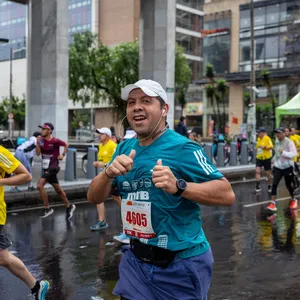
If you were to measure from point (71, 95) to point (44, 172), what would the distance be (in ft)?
93.6

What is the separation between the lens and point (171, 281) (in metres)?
2.78

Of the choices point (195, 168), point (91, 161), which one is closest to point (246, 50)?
point (91, 161)

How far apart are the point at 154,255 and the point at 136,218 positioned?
0.23 meters

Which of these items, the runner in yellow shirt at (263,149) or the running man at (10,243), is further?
the runner in yellow shirt at (263,149)

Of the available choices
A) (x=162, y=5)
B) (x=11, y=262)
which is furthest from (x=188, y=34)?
(x=11, y=262)

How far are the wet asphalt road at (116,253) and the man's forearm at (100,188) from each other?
2.54 metres

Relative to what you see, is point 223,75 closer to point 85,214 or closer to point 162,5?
point 162,5

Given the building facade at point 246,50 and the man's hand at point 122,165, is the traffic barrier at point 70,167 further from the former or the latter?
the building facade at point 246,50

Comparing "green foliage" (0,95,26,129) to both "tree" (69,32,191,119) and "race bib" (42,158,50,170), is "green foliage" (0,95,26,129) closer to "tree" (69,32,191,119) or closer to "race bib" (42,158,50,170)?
"tree" (69,32,191,119)

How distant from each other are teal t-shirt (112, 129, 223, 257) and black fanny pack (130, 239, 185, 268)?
3 cm

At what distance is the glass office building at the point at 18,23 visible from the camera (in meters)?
67.7

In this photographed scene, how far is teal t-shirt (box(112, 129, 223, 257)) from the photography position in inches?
108

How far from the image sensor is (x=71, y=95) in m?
37.8

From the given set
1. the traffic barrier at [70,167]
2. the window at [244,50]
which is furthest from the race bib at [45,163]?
the window at [244,50]
